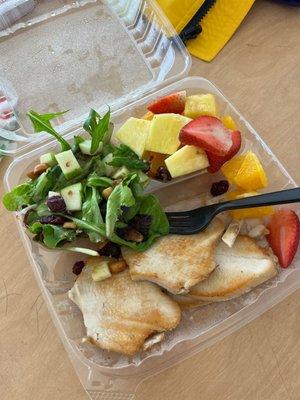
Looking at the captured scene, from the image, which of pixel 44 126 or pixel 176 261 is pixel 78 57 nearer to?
pixel 44 126

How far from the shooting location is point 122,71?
132 centimetres

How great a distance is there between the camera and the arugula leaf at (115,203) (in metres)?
1.01

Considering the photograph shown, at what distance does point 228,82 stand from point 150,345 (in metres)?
0.61

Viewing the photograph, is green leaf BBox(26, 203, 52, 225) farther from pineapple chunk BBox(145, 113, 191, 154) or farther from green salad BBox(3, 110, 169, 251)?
pineapple chunk BBox(145, 113, 191, 154)

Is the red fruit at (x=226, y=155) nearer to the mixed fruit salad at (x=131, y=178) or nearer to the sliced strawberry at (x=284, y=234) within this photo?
the mixed fruit salad at (x=131, y=178)

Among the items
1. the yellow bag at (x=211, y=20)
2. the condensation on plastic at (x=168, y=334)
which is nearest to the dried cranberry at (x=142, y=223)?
the condensation on plastic at (x=168, y=334)

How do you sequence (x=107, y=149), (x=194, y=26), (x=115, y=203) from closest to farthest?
(x=115, y=203) → (x=107, y=149) → (x=194, y=26)

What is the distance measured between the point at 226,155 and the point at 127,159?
187 mm

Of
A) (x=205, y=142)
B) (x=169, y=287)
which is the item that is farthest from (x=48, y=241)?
(x=205, y=142)

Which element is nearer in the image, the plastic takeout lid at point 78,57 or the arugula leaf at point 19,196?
the arugula leaf at point 19,196

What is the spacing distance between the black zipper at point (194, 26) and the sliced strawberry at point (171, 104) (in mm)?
231

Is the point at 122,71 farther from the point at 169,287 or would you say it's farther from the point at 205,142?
the point at 169,287

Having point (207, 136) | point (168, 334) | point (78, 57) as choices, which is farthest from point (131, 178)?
point (78, 57)

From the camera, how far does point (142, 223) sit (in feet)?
3.46
